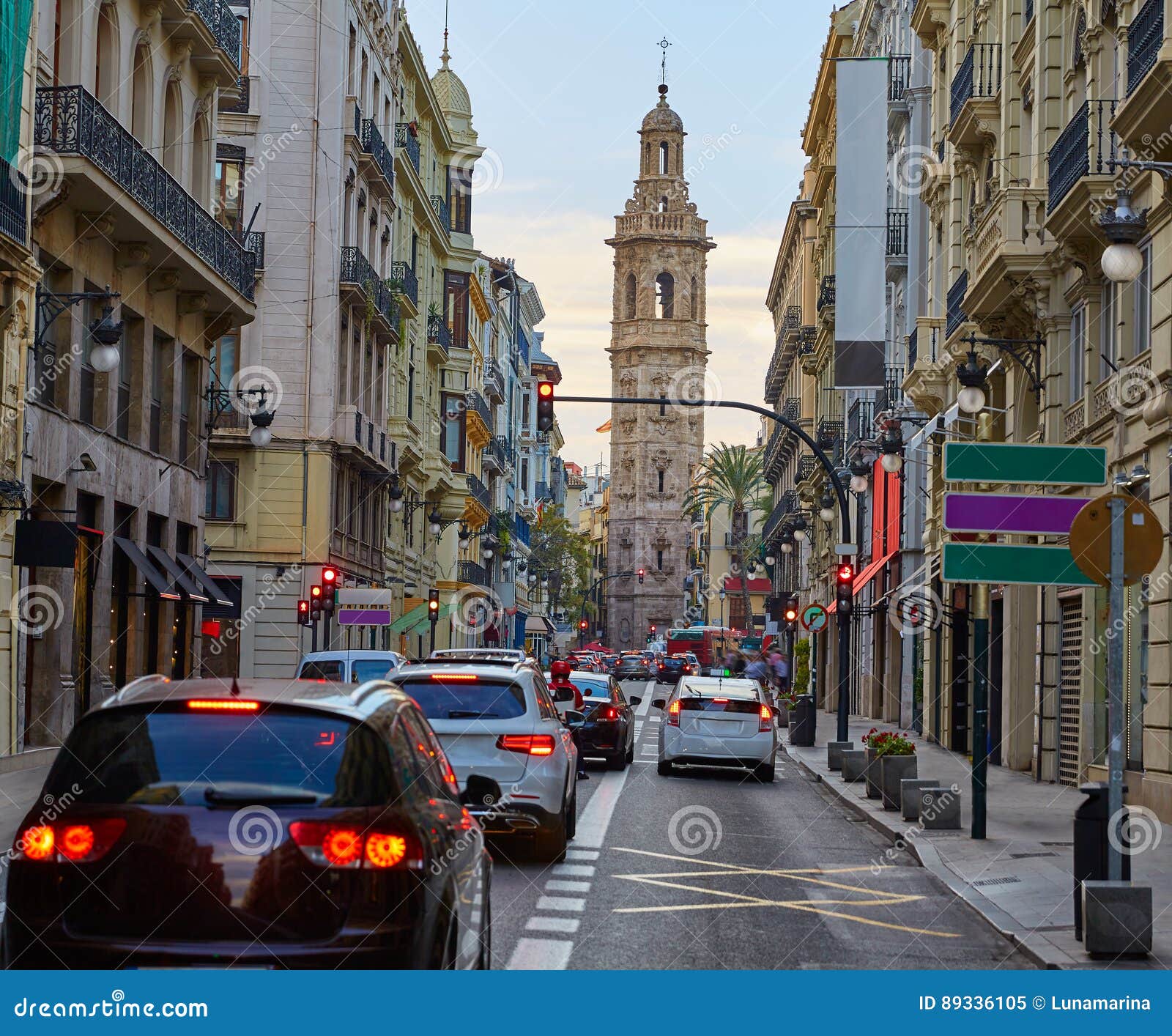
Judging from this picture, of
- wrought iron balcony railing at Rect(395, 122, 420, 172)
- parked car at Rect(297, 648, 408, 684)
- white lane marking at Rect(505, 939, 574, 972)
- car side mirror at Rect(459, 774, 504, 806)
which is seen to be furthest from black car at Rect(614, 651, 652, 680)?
car side mirror at Rect(459, 774, 504, 806)

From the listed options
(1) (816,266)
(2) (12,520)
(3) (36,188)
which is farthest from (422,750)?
(1) (816,266)

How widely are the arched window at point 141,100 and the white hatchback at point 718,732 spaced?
1286 centimetres

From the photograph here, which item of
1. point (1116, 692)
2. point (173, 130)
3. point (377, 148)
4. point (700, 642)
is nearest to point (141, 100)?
point (173, 130)

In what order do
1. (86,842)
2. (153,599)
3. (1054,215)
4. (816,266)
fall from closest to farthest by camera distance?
(86,842), (1054,215), (153,599), (816,266)

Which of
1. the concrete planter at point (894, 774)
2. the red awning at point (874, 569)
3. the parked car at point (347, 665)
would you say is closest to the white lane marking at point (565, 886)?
the concrete planter at point (894, 774)

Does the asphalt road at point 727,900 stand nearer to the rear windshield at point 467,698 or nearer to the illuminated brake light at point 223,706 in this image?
the rear windshield at point 467,698

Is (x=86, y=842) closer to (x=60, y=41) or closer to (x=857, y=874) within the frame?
(x=857, y=874)

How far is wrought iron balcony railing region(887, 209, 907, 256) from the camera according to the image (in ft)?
143

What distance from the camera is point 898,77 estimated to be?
149 feet

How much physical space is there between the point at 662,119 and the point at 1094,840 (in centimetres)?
13730

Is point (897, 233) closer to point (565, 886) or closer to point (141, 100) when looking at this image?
point (141, 100)

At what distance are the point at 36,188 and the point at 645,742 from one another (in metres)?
19.9

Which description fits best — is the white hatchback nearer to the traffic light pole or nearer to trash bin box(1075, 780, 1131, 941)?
the traffic light pole

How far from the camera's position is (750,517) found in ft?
470
